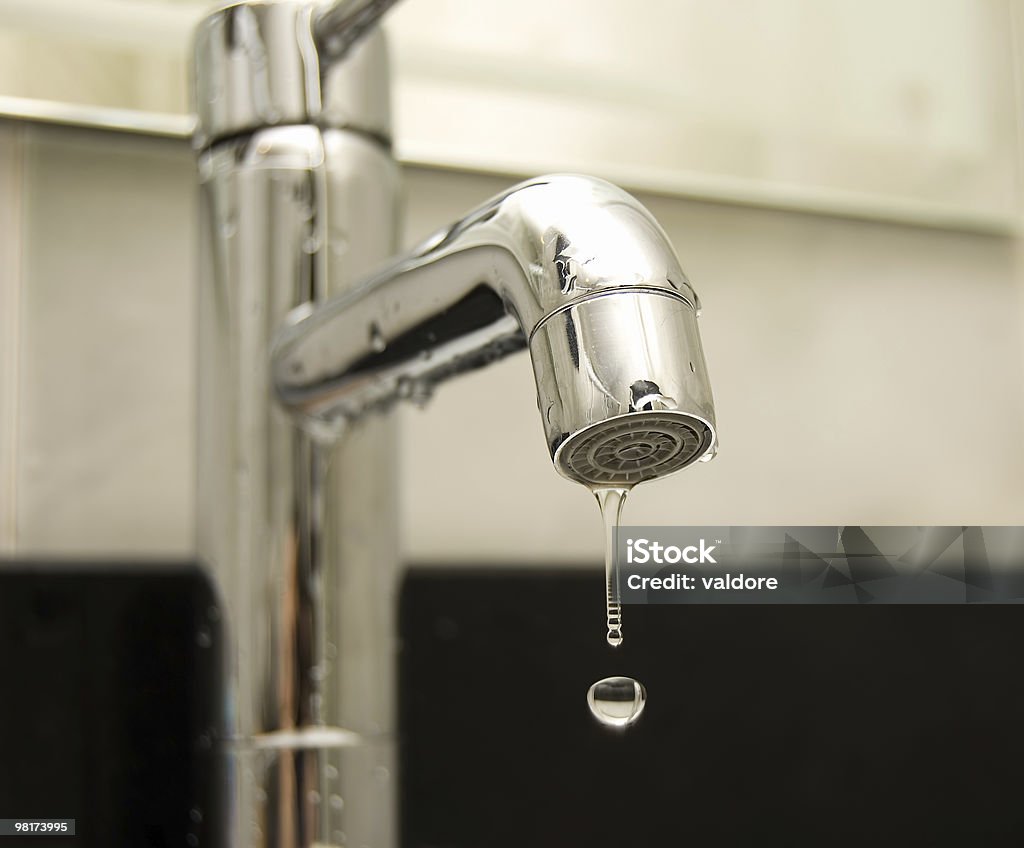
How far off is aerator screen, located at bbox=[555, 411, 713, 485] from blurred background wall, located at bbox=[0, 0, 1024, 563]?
1.12 feet

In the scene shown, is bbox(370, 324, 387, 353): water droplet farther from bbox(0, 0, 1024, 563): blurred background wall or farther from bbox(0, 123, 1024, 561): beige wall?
bbox(0, 0, 1024, 563): blurred background wall

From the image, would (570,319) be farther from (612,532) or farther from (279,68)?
(279,68)

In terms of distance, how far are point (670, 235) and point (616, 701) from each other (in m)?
0.40

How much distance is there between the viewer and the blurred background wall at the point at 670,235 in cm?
54

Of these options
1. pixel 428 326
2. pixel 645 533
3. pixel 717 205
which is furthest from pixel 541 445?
pixel 428 326

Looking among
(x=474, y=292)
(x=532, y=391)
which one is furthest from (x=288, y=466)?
(x=532, y=391)

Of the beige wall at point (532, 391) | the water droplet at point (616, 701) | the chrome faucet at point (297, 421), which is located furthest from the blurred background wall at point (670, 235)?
the water droplet at point (616, 701)

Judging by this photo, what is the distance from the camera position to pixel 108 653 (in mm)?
500

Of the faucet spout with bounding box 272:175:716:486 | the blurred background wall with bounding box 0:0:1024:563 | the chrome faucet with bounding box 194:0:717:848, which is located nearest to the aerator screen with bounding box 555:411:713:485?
the faucet spout with bounding box 272:175:716:486

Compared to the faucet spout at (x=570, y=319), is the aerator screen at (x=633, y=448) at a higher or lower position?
lower

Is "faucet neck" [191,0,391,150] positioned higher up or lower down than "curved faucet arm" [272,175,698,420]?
higher up

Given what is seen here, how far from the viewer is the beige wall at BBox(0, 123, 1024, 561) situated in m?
0.54

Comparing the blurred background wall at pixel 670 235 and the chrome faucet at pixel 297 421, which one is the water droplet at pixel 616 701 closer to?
the chrome faucet at pixel 297 421

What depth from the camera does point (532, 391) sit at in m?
0.64
